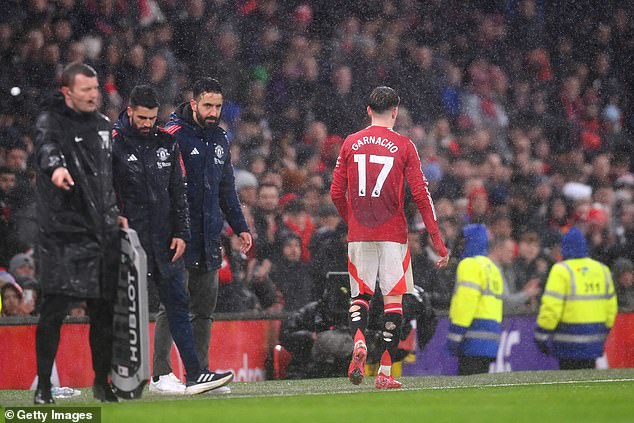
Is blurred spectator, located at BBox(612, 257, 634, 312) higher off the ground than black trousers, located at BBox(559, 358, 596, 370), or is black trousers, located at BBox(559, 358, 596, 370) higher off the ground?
blurred spectator, located at BBox(612, 257, 634, 312)

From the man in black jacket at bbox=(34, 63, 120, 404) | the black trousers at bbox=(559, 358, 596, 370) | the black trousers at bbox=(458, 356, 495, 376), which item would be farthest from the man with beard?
the black trousers at bbox=(559, 358, 596, 370)

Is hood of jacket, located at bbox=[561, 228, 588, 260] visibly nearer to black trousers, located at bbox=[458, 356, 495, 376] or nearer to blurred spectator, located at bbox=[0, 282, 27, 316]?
black trousers, located at bbox=[458, 356, 495, 376]

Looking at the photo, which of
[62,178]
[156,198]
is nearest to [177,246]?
[156,198]

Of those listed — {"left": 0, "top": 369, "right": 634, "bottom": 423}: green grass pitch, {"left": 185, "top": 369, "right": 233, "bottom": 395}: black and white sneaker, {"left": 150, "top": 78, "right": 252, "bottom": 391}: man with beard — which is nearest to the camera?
{"left": 0, "top": 369, "right": 634, "bottom": 423}: green grass pitch

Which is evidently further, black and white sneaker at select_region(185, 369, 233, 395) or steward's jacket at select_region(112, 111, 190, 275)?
black and white sneaker at select_region(185, 369, 233, 395)

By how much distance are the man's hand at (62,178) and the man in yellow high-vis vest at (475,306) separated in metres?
5.35

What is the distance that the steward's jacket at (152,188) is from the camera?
347 inches

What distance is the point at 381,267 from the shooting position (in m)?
9.75

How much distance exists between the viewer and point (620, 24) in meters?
21.2

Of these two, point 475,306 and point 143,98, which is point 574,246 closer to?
point 475,306

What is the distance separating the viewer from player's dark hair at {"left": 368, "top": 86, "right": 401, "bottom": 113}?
9695 mm

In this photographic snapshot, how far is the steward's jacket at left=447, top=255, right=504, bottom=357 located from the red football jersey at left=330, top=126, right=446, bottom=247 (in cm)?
273

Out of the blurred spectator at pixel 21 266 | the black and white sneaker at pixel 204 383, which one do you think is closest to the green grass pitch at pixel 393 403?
the black and white sneaker at pixel 204 383

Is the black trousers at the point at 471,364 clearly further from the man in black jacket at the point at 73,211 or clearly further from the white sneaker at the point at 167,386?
the man in black jacket at the point at 73,211
